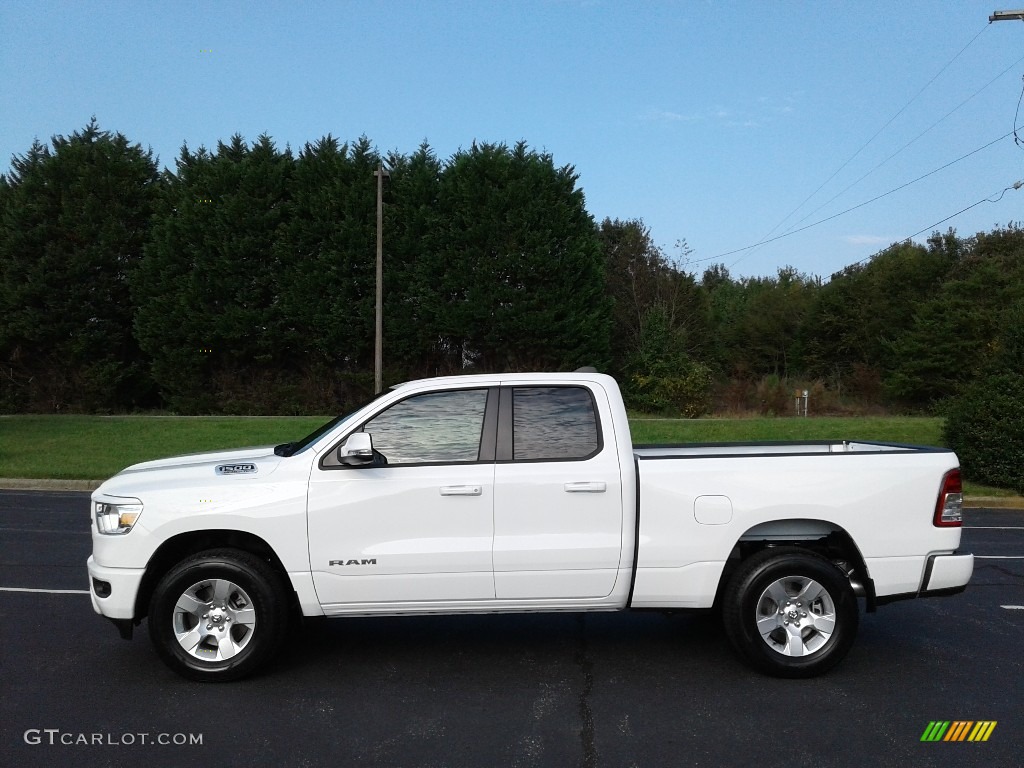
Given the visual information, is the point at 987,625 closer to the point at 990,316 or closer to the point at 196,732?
the point at 196,732

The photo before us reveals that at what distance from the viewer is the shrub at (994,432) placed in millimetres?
14289

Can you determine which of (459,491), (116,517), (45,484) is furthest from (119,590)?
(45,484)

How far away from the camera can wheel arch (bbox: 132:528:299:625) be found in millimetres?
5277

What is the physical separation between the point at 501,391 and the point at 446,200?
24.4m

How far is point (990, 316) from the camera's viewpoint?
1561 inches

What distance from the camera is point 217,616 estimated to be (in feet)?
17.2

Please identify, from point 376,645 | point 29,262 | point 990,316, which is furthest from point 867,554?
point 990,316

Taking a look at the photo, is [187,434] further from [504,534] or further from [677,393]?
[504,534]

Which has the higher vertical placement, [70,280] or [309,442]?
[70,280]

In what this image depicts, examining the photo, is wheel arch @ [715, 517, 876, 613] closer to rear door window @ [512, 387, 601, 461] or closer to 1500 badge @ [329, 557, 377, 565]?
rear door window @ [512, 387, 601, 461]

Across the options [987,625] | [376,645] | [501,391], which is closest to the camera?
[501,391]

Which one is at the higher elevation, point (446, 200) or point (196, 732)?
point (446, 200)

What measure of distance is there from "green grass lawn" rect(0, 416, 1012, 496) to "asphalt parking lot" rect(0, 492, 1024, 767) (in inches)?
453

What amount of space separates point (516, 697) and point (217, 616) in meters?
1.87
